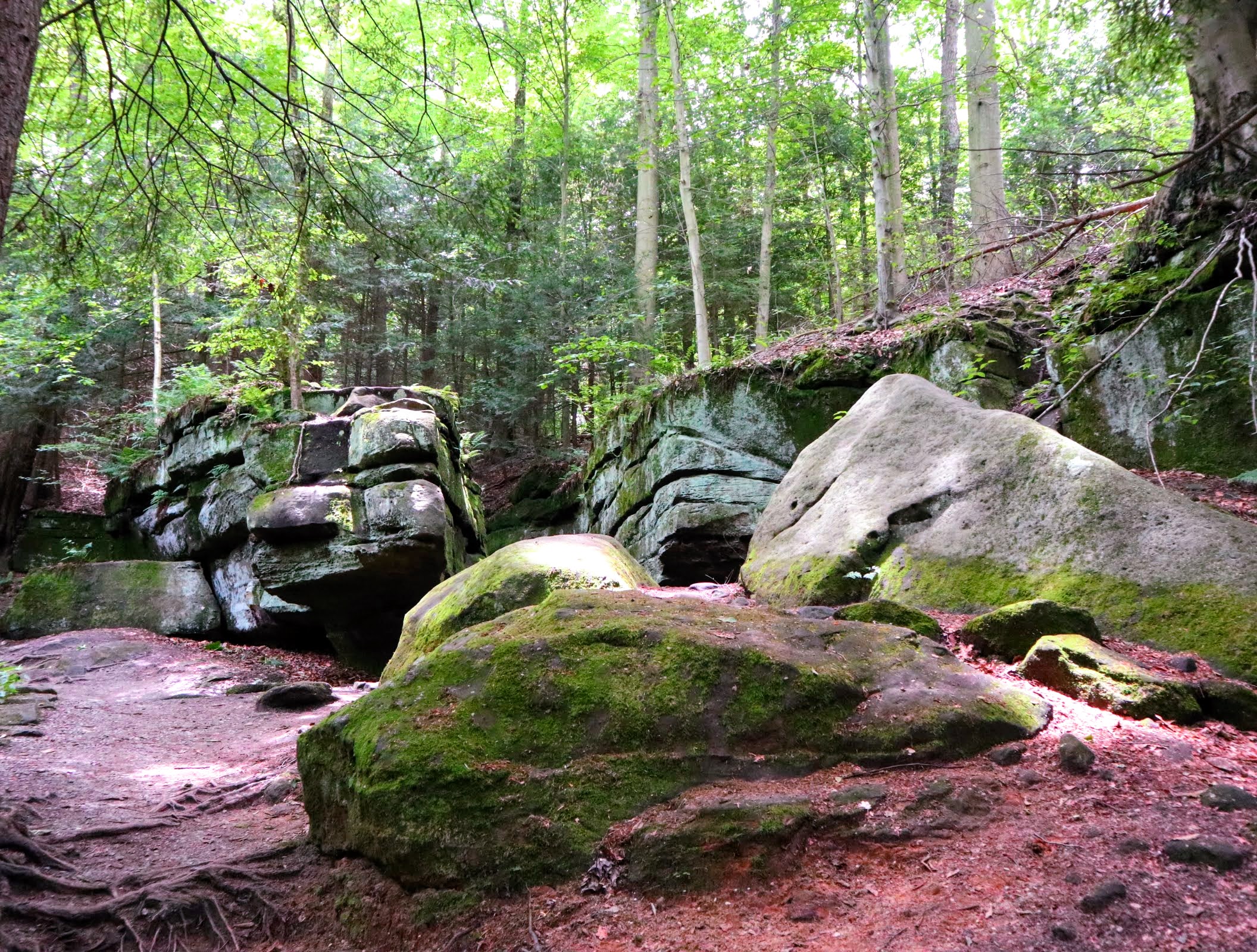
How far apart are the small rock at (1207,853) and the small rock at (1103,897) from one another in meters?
0.24

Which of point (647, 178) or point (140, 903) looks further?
point (647, 178)

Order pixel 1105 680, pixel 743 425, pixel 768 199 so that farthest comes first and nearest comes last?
pixel 768 199, pixel 743 425, pixel 1105 680

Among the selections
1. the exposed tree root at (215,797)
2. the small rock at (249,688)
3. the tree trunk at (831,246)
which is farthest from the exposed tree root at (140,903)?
the tree trunk at (831,246)

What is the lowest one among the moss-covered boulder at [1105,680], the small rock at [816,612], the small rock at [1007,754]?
the small rock at [1007,754]

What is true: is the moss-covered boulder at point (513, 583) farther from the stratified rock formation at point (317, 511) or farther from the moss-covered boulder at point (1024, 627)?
the stratified rock formation at point (317, 511)

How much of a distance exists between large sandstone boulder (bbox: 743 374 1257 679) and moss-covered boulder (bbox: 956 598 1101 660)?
1.04 feet

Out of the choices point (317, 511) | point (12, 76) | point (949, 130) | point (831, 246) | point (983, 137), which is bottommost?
point (317, 511)

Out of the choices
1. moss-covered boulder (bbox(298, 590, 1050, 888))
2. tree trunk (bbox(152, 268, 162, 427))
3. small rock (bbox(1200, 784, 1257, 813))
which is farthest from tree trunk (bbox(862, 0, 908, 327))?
tree trunk (bbox(152, 268, 162, 427))

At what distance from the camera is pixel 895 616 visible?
4.16 meters

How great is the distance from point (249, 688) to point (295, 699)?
4.94 ft

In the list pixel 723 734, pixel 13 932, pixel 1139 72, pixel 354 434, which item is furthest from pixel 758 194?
pixel 13 932

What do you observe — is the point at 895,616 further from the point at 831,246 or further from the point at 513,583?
the point at 831,246

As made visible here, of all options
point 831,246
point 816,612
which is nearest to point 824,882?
point 816,612

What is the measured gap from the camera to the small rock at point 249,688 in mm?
8953
